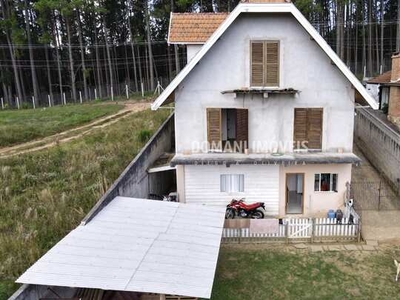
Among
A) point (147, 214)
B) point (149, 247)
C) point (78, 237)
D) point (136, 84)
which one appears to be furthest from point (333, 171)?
point (136, 84)

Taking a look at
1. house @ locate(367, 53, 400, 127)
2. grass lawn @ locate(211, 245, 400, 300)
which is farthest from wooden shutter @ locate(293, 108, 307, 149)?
house @ locate(367, 53, 400, 127)

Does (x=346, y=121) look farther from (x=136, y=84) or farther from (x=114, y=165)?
(x=136, y=84)

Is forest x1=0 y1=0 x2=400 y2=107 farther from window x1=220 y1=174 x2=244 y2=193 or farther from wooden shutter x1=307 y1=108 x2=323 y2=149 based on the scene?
wooden shutter x1=307 y1=108 x2=323 y2=149

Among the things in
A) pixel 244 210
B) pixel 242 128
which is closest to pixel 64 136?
pixel 242 128

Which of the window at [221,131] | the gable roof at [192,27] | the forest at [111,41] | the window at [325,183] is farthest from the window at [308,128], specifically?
the forest at [111,41]

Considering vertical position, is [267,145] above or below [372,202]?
above

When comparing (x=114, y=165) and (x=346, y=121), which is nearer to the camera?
(x=346, y=121)
